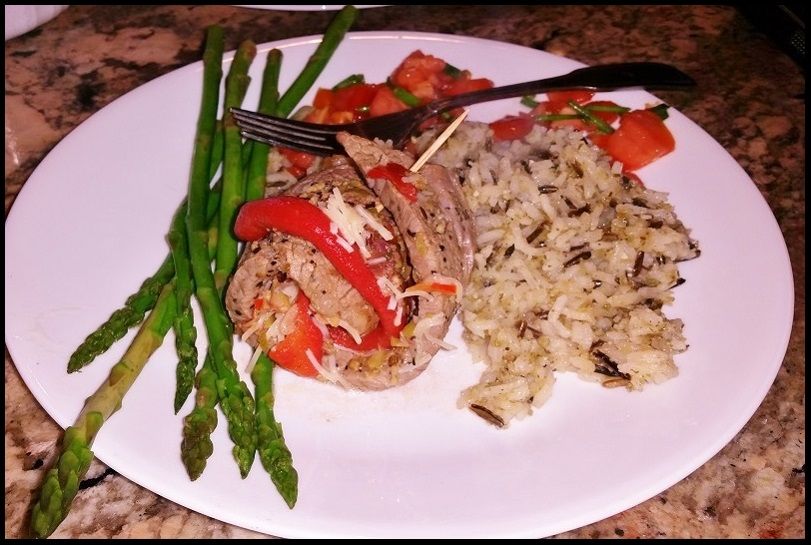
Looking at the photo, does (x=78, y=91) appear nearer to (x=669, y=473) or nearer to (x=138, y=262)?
(x=138, y=262)

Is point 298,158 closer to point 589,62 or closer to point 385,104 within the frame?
point 385,104

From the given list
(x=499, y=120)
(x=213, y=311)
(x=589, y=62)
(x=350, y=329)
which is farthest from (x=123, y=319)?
(x=589, y=62)

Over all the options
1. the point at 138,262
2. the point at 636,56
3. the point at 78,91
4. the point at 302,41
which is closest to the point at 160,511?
the point at 138,262

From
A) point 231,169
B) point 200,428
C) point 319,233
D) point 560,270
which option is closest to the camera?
point 200,428

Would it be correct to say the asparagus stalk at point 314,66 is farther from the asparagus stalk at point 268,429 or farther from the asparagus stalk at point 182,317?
the asparagus stalk at point 182,317

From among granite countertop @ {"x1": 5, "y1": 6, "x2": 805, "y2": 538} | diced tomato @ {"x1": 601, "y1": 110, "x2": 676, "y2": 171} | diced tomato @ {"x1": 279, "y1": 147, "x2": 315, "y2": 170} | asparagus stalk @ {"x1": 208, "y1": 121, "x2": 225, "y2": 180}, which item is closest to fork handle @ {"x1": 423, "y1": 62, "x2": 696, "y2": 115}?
diced tomato @ {"x1": 601, "y1": 110, "x2": 676, "y2": 171}

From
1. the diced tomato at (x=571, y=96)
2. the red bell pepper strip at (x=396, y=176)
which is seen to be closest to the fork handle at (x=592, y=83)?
the diced tomato at (x=571, y=96)

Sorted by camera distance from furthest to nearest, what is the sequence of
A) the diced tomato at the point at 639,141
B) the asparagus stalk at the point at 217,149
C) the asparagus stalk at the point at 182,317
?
the diced tomato at the point at 639,141
the asparagus stalk at the point at 217,149
the asparagus stalk at the point at 182,317
